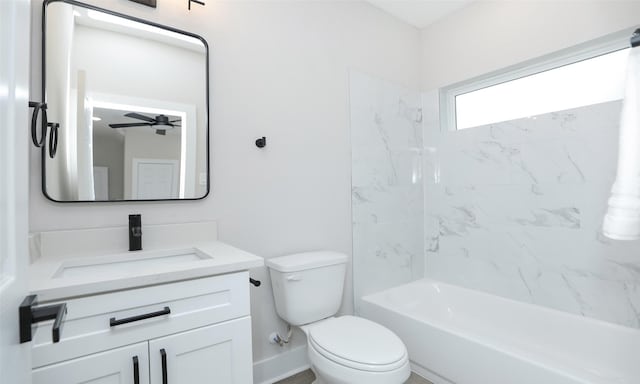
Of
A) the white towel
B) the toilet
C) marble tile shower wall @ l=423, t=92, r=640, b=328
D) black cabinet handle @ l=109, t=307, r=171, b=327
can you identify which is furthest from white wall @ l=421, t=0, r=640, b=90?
black cabinet handle @ l=109, t=307, r=171, b=327

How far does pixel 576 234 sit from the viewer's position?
6.42 ft

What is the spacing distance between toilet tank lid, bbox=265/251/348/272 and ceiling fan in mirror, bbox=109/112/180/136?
0.89 metres

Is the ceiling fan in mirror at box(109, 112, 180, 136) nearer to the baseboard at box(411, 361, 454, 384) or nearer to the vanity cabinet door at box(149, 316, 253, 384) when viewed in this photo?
the vanity cabinet door at box(149, 316, 253, 384)

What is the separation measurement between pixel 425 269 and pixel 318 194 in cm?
128

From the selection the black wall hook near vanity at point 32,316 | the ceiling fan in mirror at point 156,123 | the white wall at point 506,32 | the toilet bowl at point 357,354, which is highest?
the white wall at point 506,32

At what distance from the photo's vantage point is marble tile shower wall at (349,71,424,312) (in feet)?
7.73

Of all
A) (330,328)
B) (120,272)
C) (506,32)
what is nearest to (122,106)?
(120,272)

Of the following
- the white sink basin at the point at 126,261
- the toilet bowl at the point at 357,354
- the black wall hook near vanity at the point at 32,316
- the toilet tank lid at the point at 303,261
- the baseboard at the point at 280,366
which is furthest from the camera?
the baseboard at the point at 280,366

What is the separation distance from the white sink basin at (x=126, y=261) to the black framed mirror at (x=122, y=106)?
281mm

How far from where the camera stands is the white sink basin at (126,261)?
125cm

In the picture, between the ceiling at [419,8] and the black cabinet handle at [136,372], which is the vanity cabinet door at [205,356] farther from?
the ceiling at [419,8]

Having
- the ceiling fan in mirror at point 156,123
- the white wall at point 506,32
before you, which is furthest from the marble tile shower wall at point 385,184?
the ceiling fan in mirror at point 156,123

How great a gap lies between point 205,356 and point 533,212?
83.0 inches

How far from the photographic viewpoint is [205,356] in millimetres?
1132
